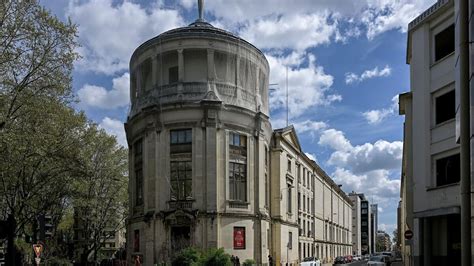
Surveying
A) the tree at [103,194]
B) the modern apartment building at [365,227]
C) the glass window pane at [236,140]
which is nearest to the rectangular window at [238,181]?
the glass window pane at [236,140]

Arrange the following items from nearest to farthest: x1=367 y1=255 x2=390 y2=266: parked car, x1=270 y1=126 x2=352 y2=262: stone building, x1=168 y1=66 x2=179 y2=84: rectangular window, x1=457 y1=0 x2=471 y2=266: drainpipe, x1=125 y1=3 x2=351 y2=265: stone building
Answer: x1=457 y1=0 x2=471 y2=266: drainpipe < x1=367 y1=255 x2=390 y2=266: parked car < x1=125 y1=3 x2=351 y2=265: stone building < x1=168 y1=66 x2=179 y2=84: rectangular window < x1=270 y1=126 x2=352 y2=262: stone building

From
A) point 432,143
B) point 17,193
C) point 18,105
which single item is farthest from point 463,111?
point 17,193

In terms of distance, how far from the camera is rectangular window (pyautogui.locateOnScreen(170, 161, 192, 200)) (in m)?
45.8

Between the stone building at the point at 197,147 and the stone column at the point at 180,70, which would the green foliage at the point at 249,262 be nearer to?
the stone building at the point at 197,147

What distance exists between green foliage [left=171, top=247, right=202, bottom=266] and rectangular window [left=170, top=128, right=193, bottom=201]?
22.8 ft

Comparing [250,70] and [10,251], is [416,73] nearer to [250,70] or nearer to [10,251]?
[10,251]

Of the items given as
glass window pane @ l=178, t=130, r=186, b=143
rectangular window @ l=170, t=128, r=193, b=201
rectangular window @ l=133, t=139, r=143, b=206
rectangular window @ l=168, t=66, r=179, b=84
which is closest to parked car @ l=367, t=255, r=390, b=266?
rectangular window @ l=170, t=128, r=193, b=201

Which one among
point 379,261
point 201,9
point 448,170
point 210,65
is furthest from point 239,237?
point 448,170

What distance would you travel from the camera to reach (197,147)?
45.5 meters

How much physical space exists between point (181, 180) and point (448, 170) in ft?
84.1

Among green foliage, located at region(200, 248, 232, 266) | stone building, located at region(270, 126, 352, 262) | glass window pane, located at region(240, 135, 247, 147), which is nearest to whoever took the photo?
green foliage, located at region(200, 248, 232, 266)

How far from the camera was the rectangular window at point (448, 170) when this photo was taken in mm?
23469

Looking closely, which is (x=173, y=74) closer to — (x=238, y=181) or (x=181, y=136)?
(x=181, y=136)

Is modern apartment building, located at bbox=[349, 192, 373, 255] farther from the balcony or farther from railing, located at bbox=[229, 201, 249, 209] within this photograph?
the balcony
